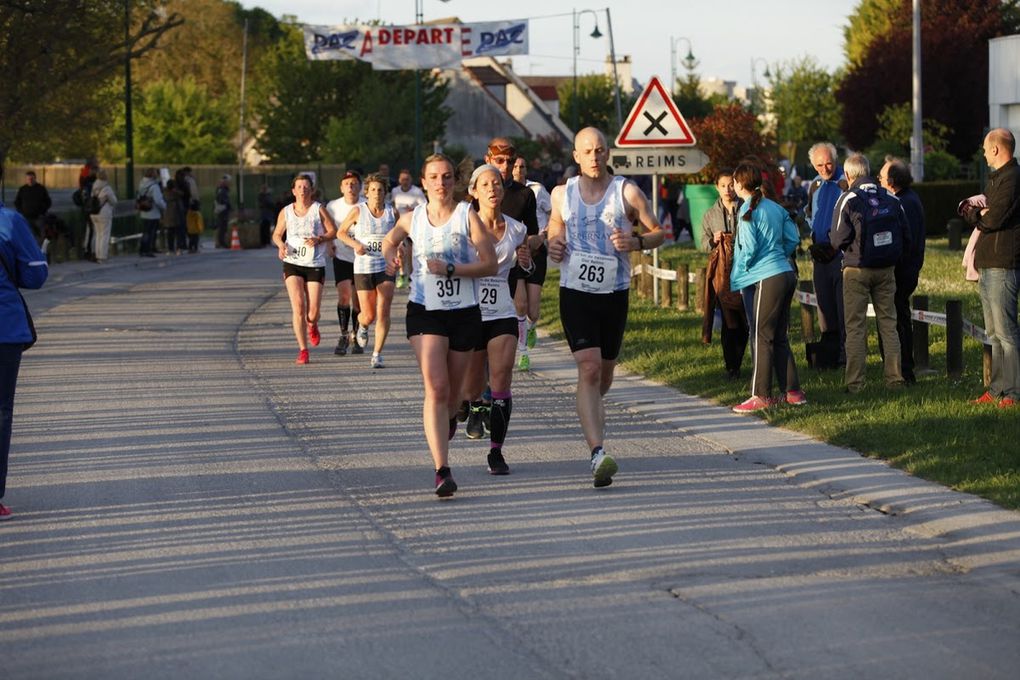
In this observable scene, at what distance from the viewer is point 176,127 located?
8181cm

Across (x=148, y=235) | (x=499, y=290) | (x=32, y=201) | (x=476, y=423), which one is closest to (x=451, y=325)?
(x=499, y=290)

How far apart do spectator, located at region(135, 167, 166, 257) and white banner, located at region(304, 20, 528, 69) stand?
18.4 meters

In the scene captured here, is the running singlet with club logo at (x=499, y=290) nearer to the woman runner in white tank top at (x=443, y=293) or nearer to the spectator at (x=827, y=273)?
the woman runner in white tank top at (x=443, y=293)

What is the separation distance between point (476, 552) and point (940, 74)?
174ft

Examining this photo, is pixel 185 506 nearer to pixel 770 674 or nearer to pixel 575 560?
pixel 575 560

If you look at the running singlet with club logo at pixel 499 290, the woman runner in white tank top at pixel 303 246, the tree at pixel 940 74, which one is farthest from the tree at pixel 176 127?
the running singlet with club logo at pixel 499 290

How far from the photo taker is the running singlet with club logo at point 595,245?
9664mm

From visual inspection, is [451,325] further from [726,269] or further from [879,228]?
[726,269]

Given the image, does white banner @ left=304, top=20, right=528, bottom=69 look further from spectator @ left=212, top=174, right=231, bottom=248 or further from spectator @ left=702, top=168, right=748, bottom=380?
spectator @ left=702, top=168, right=748, bottom=380

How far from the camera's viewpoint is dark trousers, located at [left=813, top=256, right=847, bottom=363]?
1414 cm

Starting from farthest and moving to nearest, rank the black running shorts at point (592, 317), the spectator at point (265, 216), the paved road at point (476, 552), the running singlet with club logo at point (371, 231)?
the spectator at point (265, 216), the running singlet with club logo at point (371, 231), the black running shorts at point (592, 317), the paved road at point (476, 552)

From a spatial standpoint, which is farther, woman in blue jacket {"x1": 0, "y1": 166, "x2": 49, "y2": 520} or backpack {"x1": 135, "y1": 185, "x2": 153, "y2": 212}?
backpack {"x1": 135, "y1": 185, "x2": 153, "y2": 212}

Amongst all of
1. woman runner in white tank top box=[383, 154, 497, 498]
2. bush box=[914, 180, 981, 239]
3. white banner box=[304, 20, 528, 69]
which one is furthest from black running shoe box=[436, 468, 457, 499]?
white banner box=[304, 20, 528, 69]

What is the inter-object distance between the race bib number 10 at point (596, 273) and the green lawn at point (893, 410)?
2.11m
